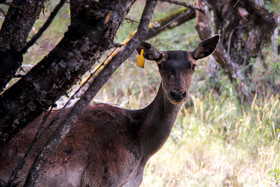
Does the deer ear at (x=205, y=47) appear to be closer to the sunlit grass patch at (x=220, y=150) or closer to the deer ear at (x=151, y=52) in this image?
the deer ear at (x=151, y=52)

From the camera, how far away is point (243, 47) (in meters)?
8.09

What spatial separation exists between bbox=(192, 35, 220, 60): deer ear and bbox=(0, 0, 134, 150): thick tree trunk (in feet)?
6.51

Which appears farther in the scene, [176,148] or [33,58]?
[33,58]

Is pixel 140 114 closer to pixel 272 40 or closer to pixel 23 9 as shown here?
pixel 23 9

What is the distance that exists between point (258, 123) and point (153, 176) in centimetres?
261

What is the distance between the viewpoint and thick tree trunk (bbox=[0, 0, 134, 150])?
268 cm

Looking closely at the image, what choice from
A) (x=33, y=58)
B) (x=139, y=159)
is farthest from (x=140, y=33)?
(x=33, y=58)

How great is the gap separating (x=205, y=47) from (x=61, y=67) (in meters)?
2.41

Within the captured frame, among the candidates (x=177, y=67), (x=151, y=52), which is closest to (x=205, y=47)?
(x=177, y=67)

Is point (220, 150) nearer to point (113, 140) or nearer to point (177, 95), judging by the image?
point (177, 95)

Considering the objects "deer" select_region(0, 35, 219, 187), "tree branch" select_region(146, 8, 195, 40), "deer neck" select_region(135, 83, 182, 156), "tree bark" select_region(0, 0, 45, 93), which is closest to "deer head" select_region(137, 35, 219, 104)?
"deer" select_region(0, 35, 219, 187)

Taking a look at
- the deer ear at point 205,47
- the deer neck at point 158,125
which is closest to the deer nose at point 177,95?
the deer neck at point 158,125

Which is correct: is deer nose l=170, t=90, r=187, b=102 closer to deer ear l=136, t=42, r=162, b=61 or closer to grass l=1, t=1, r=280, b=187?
deer ear l=136, t=42, r=162, b=61

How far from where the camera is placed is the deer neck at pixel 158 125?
172 inches
